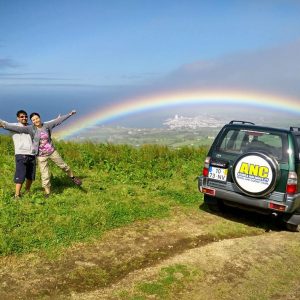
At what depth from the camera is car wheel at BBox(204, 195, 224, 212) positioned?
25.3 ft

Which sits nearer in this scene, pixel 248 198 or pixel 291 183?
pixel 291 183

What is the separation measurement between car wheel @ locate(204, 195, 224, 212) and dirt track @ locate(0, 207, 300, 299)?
30.7 inches

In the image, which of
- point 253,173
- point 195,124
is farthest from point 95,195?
point 195,124

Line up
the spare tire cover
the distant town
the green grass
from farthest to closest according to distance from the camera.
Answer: the distant town → the spare tire cover → the green grass

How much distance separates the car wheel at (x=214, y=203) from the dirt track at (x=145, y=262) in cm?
78

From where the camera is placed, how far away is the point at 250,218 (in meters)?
7.78

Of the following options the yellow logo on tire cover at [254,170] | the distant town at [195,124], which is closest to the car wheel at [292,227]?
the yellow logo on tire cover at [254,170]

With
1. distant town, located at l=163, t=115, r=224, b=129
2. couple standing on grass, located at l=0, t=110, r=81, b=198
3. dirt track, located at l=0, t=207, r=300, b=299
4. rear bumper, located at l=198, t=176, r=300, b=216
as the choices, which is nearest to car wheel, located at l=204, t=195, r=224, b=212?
rear bumper, located at l=198, t=176, r=300, b=216

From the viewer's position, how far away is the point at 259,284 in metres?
4.74

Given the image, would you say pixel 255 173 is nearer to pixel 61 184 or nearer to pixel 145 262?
pixel 145 262

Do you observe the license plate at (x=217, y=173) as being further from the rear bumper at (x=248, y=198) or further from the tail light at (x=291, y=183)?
the tail light at (x=291, y=183)

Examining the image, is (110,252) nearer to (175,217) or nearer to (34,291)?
(34,291)

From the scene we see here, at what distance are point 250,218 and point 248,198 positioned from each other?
126 centimetres

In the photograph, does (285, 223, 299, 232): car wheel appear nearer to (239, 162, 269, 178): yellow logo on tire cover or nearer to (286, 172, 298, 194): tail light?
(286, 172, 298, 194): tail light
